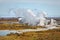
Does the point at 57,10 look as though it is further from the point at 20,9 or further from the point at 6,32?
the point at 6,32

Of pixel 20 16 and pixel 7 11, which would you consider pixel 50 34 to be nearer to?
pixel 20 16

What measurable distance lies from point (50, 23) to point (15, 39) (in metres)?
0.66

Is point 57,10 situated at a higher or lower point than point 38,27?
higher

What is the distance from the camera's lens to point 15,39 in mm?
2570

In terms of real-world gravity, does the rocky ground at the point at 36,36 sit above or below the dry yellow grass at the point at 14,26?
below

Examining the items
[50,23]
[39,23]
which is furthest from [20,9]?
[50,23]

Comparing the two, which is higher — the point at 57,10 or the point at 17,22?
the point at 57,10

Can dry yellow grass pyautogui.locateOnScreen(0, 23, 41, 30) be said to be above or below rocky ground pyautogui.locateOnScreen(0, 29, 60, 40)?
above

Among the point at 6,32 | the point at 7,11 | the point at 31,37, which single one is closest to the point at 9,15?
the point at 7,11

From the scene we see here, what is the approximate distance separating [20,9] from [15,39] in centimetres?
52

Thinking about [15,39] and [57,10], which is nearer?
[15,39]

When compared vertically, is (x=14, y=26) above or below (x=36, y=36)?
above

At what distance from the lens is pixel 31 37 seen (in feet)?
8.57

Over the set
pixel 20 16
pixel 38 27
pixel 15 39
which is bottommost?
pixel 15 39
